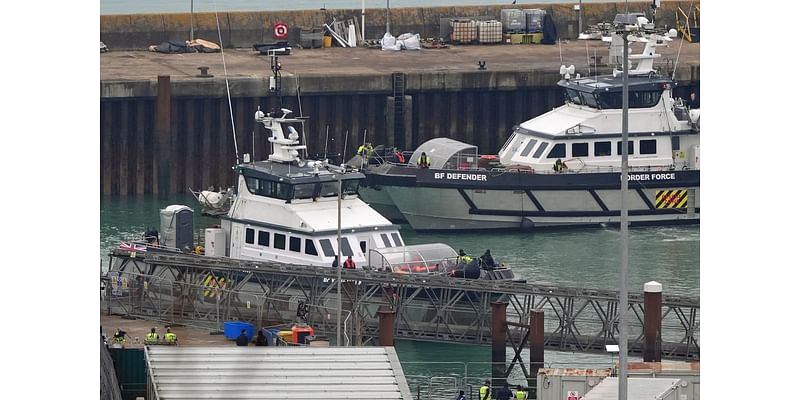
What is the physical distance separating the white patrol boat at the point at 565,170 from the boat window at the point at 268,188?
13710mm

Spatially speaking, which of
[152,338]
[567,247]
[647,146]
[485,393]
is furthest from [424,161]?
[485,393]

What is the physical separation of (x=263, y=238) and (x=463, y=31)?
1295 inches

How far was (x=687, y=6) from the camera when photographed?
287 ft

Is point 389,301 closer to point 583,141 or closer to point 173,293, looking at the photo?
point 173,293

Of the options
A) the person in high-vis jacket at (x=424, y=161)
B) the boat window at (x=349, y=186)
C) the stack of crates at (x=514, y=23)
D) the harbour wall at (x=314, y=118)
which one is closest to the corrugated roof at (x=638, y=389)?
the boat window at (x=349, y=186)

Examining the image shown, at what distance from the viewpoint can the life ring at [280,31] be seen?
77400mm

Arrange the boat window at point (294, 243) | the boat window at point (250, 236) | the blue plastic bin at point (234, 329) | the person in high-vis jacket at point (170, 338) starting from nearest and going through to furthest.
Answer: the person in high-vis jacket at point (170, 338) < the blue plastic bin at point (234, 329) < the boat window at point (294, 243) < the boat window at point (250, 236)

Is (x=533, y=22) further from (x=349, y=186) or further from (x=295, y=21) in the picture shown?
(x=349, y=186)

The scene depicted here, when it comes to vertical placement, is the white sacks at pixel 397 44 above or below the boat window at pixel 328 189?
above

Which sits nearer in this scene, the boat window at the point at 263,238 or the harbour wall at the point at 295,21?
the boat window at the point at 263,238

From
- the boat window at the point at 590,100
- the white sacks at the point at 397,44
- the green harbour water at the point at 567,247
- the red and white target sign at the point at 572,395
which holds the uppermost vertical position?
the white sacks at the point at 397,44

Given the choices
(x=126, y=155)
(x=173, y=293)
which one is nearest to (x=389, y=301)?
(x=173, y=293)

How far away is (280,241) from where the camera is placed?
49969 millimetres

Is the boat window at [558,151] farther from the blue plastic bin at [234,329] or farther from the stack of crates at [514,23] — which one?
the blue plastic bin at [234,329]
